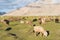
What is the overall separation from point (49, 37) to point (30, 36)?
4.07ft

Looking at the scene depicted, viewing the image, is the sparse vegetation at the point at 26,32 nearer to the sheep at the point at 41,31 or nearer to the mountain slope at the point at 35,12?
the sheep at the point at 41,31

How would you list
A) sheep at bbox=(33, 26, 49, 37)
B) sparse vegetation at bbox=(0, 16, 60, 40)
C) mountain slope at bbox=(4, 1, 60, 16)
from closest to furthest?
sparse vegetation at bbox=(0, 16, 60, 40), sheep at bbox=(33, 26, 49, 37), mountain slope at bbox=(4, 1, 60, 16)

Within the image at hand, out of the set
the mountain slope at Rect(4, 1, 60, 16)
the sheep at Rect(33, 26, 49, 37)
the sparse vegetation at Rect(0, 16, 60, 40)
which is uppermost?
the sheep at Rect(33, 26, 49, 37)

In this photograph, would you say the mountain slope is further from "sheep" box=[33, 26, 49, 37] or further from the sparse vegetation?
"sheep" box=[33, 26, 49, 37]

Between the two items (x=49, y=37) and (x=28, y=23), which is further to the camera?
(x=28, y=23)

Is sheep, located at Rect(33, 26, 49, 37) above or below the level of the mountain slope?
above

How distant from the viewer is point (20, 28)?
1756 cm

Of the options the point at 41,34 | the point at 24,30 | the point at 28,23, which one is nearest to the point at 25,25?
the point at 28,23

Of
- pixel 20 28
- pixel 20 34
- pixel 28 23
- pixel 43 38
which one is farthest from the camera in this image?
pixel 28 23

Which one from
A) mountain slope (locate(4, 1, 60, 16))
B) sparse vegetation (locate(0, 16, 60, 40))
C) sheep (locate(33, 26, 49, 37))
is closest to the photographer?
sparse vegetation (locate(0, 16, 60, 40))

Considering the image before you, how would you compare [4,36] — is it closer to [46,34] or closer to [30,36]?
[30,36]

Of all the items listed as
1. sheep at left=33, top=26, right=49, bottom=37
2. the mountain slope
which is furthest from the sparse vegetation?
the mountain slope

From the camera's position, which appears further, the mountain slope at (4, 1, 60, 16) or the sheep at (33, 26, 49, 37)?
the mountain slope at (4, 1, 60, 16)

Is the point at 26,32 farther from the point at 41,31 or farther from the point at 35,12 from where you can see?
the point at 35,12
